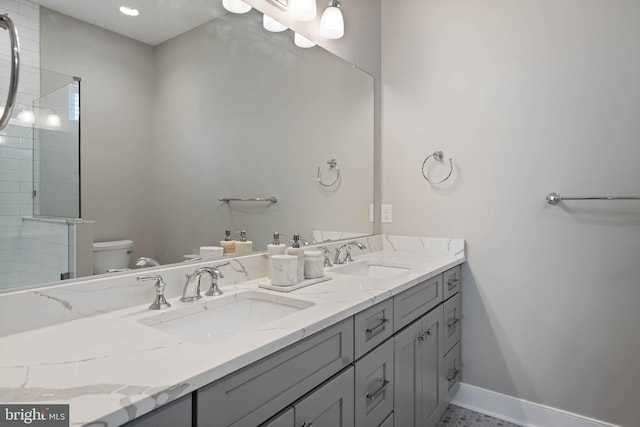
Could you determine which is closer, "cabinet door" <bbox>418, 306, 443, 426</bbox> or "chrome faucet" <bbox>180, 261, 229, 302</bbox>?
"chrome faucet" <bbox>180, 261, 229, 302</bbox>

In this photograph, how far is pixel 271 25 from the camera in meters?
1.58

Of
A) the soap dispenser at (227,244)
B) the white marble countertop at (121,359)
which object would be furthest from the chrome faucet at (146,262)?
the soap dispenser at (227,244)

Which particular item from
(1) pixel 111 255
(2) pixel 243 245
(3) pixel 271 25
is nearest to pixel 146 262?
(1) pixel 111 255

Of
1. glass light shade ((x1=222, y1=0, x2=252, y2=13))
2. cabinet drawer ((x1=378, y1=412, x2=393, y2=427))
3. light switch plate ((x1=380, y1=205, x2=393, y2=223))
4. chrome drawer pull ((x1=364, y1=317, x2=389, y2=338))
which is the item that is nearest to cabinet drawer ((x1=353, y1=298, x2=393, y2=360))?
chrome drawer pull ((x1=364, y1=317, x2=389, y2=338))

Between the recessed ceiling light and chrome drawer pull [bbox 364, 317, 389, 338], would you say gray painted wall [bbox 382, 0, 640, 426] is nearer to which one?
chrome drawer pull [bbox 364, 317, 389, 338]

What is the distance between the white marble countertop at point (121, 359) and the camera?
1.86ft

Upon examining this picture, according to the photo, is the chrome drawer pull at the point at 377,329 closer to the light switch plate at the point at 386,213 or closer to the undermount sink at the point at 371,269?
the undermount sink at the point at 371,269

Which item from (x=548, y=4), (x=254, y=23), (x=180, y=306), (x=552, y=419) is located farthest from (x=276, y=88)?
(x=552, y=419)

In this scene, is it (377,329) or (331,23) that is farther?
(331,23)

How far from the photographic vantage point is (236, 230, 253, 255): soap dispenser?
4.75 ft

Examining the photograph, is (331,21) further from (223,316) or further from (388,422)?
(388,422)

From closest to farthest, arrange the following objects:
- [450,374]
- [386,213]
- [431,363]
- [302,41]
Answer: [431,363], [302,41], [450,374], [386,213]

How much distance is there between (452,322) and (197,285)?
137 cm
